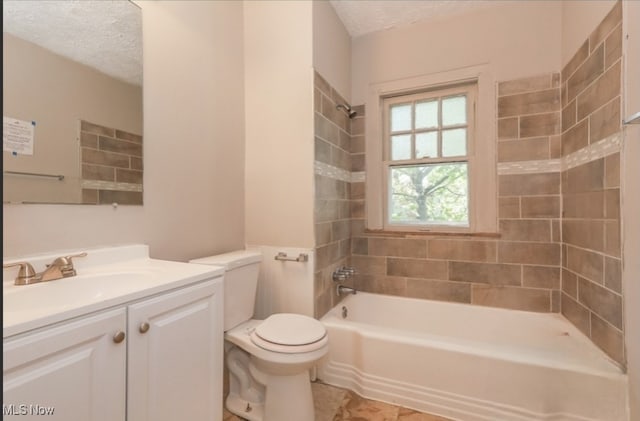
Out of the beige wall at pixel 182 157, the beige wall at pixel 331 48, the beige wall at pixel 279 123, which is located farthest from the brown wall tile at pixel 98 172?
the beige wall at pixel 331 48

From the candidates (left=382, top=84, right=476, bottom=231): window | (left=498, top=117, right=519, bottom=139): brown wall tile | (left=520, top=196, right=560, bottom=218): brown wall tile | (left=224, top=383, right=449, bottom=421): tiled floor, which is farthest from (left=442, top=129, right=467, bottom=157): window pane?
(left=224, top=383, right=449, bottom=421): tiled floor

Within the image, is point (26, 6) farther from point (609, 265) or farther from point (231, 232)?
point (609, 265)

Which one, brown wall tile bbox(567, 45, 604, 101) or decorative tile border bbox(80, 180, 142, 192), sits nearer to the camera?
decorative tile border bbox(80, 180, 142, 192)

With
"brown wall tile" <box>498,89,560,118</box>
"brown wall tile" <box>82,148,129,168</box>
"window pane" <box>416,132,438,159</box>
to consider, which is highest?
"brown wall tile" <box>498,89,560,118</box>

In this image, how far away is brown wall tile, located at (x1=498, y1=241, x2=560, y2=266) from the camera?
2166 mm

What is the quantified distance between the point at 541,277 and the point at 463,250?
1.71ft

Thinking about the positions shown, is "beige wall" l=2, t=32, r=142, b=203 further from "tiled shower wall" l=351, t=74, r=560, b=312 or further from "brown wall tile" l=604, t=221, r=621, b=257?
"brown wall tile" l=604, t=221, r=621, b=257

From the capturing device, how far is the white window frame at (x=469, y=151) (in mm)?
2314

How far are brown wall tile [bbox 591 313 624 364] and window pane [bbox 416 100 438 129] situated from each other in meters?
1.63

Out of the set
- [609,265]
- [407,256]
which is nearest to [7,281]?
[407,256]

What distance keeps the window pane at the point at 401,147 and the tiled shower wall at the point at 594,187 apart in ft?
3.38

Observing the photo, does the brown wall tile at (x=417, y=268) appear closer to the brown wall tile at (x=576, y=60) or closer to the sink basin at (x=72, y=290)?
the brown wall tile at (x=576, y=60)

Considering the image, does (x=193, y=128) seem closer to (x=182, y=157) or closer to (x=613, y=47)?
(x=182, y=157)

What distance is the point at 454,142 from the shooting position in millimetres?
Answer: 2467
